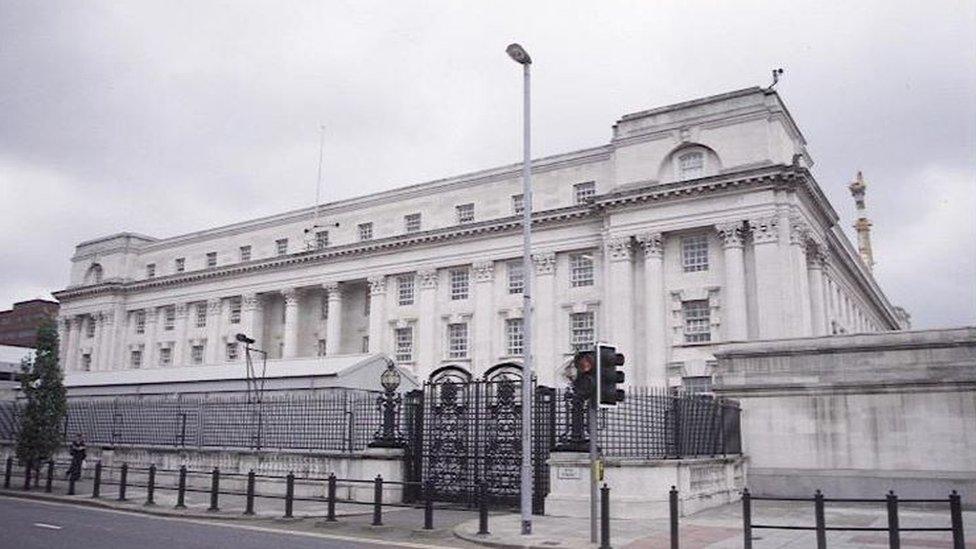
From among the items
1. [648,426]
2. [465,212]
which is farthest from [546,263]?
[648,426]

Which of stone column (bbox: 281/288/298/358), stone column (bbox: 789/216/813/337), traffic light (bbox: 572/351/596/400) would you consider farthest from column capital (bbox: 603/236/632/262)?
traffic light (bbox: 572/351/596/400)

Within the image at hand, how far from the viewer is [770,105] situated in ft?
146

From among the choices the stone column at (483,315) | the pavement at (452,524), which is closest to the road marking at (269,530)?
the pavement at (452,524)

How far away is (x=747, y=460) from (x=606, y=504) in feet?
43.4

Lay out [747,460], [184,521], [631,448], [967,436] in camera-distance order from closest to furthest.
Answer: [184,521] → [631,448] → [967,436] → [747,460]

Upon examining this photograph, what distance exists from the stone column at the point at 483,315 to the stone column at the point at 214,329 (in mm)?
25742

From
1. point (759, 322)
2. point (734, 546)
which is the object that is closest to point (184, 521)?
point (734, 546)

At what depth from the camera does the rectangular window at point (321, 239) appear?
2559 inches

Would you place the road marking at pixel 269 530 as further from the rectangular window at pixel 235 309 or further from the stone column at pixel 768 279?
the rectangular window at pixel 235 309

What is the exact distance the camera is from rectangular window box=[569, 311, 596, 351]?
50344mm

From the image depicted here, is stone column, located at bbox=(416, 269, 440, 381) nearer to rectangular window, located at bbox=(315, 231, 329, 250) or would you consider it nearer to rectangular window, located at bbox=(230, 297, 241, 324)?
rectangular window, located at bbox=(315, 231, 329, 250)

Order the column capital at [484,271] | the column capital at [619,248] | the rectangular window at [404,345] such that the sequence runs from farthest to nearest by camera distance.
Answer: the rectangular window at [404,345]
the column capital at [484,271]
the column capital at [619,248]

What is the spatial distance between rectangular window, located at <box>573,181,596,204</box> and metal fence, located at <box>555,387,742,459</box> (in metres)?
29.9

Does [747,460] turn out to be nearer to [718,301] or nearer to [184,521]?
[184,521]
